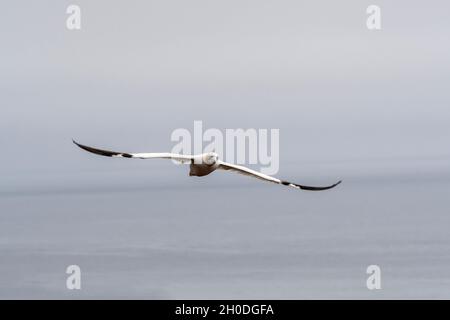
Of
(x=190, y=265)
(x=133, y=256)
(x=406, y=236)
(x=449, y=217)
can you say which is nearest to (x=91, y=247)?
(x=133, y=256)

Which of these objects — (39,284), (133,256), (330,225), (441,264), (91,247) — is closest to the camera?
(39,284)

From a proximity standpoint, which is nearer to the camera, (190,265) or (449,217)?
(190,265)

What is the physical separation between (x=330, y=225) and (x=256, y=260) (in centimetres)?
3328

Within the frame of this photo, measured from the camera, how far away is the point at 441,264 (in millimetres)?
91688

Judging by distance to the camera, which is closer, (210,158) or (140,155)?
(140,155)

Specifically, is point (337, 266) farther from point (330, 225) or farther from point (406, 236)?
point (330, 225)

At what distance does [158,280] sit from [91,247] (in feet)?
78.1

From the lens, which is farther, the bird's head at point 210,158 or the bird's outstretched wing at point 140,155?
the bird's head at point 210,158

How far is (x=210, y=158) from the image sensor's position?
44344 millimetres

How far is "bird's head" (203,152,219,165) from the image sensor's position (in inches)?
1741

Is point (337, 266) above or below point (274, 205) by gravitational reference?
A: below

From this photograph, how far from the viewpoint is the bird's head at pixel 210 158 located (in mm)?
44219

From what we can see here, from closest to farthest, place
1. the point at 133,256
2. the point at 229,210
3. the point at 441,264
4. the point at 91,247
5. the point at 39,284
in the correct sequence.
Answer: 1. the point at 39,284
2. the point at 441,264
3. the point at 133,256
4. the point at 91,247
5. the point at 229,210

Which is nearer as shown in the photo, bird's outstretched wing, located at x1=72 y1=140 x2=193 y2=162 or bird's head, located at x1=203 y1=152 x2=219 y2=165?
bird's outstretched wing, located at x1=72 y1=140 x2=193 y2=162
